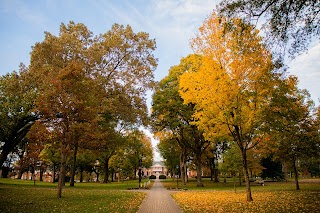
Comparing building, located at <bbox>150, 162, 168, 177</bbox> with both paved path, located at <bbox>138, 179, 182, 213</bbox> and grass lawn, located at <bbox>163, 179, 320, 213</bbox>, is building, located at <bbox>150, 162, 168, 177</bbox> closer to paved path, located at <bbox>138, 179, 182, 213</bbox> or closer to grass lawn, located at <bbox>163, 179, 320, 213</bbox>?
grass lawn, located at <bbox>163, 179, 320, 213</bbox>

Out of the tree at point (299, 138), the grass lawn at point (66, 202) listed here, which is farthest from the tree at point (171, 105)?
the grass lawn at point (66, 202)

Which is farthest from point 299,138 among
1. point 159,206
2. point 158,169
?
point 158,169

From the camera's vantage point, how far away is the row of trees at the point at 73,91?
52.3ft

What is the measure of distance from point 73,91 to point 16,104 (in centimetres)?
819

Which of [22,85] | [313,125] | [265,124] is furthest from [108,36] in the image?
[313,125]

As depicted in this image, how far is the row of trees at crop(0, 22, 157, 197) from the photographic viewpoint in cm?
1594

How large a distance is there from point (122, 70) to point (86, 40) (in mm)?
4582

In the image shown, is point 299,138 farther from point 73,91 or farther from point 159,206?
point 73,91

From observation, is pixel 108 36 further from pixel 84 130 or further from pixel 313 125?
pixel 313 125

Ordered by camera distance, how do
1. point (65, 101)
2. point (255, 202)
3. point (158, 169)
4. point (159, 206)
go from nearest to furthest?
point (159, 206) < point (255, 202) < point (65, 101) < point (158, 169)

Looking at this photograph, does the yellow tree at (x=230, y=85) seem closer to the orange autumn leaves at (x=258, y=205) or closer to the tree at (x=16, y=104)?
the orange autumn leaves at (x=258, y=205)

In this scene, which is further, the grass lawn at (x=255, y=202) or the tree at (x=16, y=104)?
the tree at (x=16, y=104)

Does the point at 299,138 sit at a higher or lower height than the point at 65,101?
lower

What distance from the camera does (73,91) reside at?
16.4 meters
